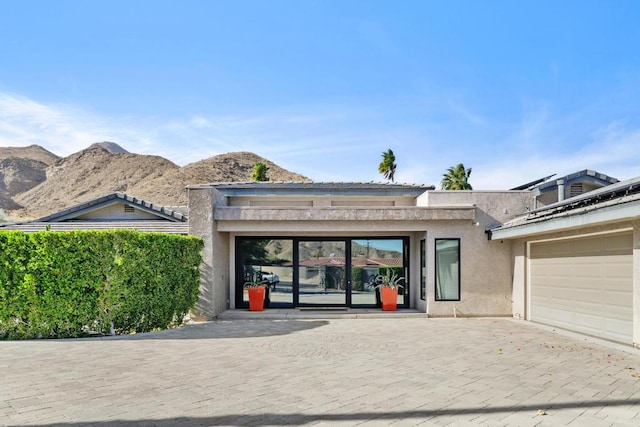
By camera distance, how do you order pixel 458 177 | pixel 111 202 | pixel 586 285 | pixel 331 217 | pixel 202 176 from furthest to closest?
pixel 202 176 → pixel 458 177 → pixel 111 202 → pixel 331 217 → pixel 586 285

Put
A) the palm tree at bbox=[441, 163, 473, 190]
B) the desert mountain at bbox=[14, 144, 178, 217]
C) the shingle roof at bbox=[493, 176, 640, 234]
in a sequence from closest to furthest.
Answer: the shingle roof at bbox=[493, 176, 640, 234]
the palm tree at bbox=[441, 163, 473, 190]
the desert mountain at bbox=[14, 144, 178, 217]

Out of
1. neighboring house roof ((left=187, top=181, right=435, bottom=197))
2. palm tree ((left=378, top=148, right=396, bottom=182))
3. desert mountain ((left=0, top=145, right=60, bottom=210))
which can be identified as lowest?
neighboring house roof ((left=187, top=181, right=435, bottom=197))

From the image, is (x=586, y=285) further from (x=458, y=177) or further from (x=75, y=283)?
(x=458, y=177)

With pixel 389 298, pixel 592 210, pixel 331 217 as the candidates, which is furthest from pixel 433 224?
pixel 592 210

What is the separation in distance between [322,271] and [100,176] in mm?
98937

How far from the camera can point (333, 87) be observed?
66.7 ft

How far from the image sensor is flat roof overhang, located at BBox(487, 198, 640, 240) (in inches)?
332

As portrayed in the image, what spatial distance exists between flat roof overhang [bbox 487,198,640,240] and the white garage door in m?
0.69

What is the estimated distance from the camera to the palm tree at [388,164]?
2335 inches

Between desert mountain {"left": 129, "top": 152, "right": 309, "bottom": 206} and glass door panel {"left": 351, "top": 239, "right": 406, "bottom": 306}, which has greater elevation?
desert mountain {"left": 129, "top": 152, "right": 309, "bottom": 206}

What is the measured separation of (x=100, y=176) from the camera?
102m

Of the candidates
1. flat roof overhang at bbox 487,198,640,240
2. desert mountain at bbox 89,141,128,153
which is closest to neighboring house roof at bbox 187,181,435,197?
flat roof overhang at bbox 487,198,640,240

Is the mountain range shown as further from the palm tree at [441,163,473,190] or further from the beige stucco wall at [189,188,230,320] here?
the beige stucco wall at [189,188,230,320]

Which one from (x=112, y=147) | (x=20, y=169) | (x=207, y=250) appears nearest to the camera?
(x=207, y=250)
